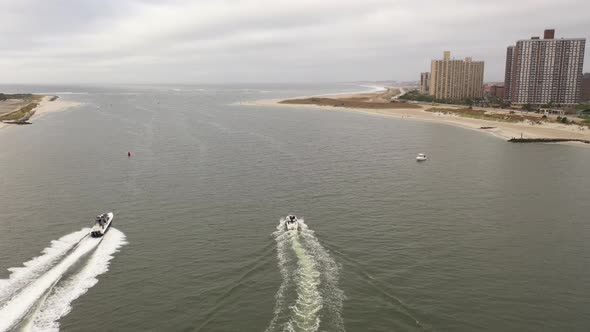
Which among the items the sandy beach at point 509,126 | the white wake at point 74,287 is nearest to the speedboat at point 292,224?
the white wake at point 74,287

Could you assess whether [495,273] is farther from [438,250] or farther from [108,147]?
[108,147]

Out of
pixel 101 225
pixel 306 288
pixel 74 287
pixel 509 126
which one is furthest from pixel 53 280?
pixel 509 126

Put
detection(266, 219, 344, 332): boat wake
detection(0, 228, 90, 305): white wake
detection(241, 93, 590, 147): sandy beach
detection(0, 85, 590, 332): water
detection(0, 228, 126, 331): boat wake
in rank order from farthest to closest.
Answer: detection(241, 93, 590, 147): sandy beach < detection(0, 228, 90, 305): white wake < detection(0, 85, 590, 332): water < detection(0, 228, 126, 331): boat wake < detection(266, 219, 344, 332): boat wake

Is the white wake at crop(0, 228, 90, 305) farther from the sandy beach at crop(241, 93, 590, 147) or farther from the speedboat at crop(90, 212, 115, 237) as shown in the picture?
the sandy beach at crop(241, 93, 590, 147)

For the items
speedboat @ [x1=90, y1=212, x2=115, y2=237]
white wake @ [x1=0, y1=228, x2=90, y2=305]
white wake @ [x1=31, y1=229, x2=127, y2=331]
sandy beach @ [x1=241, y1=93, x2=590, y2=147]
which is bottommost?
white wake @ [x1=31, y1=229, x2=127, y2=331]

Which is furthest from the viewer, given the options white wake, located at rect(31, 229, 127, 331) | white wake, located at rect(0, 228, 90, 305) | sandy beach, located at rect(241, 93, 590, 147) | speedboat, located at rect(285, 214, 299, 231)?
sandy beach, located at rect(241, 93, 590, 147)

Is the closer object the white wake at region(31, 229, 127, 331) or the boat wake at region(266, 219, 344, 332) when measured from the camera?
the boat wake at region(266, 219, 344, 332)

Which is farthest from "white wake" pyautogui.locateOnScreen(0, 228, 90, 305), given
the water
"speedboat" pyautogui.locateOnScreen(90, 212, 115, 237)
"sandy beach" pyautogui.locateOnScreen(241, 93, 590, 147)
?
"sandy beach" pyautogui.locateOnScreen(241, 93, 590, 147)
